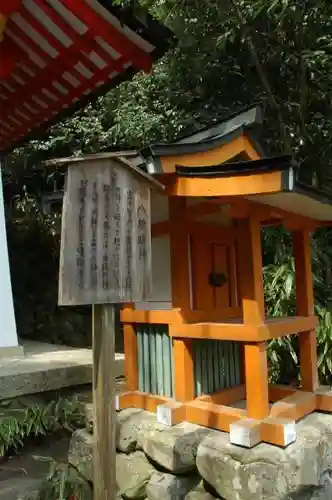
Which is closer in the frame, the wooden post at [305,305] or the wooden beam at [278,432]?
the wooden beam at [278,432]

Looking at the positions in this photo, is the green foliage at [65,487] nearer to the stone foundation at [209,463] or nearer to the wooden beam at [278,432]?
the stone foundation at [209,463]

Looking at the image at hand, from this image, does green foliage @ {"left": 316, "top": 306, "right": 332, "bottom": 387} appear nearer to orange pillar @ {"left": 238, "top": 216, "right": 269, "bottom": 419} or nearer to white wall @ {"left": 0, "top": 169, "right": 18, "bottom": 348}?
orange pillar @ {"left": 238, "top": 216, "right": 269, "bottom": 419}

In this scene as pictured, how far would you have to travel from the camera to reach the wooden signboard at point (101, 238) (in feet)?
7.18

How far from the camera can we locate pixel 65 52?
557cm

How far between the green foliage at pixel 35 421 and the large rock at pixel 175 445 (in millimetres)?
1334

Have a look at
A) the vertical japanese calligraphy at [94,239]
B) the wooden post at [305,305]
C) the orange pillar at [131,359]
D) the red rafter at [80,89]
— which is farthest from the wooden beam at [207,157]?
the red rafter at [80,89]

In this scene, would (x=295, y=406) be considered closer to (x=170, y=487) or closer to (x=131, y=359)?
(x=170, y=487)

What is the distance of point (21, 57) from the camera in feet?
18.9

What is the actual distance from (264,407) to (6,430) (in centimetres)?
240

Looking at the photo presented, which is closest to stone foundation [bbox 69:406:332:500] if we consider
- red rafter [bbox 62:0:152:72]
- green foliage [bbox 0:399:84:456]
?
green foliage [bbox 0:399:84:456]

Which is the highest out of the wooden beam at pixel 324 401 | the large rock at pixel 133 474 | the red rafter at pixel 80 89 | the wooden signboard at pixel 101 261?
the red rafter at pixel 80 89

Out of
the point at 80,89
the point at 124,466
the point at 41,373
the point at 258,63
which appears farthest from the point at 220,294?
the point at 258,63

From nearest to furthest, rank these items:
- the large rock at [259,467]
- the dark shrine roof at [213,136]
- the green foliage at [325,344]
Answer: the large rock at [259,467], the dark shrine roof at [213,136], the green foliage at [325,344]

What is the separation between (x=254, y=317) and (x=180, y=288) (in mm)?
658
